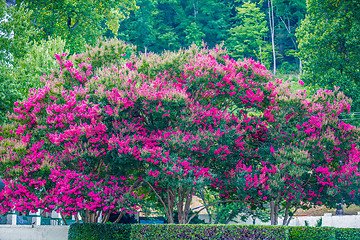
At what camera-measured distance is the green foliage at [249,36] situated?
59.1 metres

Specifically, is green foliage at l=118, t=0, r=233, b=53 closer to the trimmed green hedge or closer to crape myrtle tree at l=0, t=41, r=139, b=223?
crape myrtle tree at l=0, t=41, r=139, b=223

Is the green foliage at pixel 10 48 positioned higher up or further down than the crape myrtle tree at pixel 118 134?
higher up

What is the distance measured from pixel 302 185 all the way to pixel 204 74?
18.8 ft

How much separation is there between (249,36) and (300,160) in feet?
→ 152

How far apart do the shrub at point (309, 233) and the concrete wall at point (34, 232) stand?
9.34 metres

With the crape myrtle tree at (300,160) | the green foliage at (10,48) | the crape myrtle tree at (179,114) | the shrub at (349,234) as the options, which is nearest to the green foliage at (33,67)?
the green foliage at (10,48)

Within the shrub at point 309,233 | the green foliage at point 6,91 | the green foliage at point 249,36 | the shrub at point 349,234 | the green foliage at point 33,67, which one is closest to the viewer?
the shrub at point 309,233

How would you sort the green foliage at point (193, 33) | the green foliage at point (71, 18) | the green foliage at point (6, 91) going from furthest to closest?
the green foliage at point (193, 33) → the green foliage at point (71, 18) → the green foliage at point (6, 91)

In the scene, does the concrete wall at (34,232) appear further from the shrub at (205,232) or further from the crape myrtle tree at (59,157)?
the shrub at (205,232)

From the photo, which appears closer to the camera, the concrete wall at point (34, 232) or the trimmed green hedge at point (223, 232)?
the trimmed green hedge at point (223, 232)

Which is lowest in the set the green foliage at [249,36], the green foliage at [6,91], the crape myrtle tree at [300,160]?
the crape myrtle tree at [300,160]

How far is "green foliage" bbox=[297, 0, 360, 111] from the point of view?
24.5 meters

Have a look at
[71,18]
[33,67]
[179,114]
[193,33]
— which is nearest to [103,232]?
[179,114]

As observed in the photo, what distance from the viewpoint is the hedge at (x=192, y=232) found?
14.5 metres
